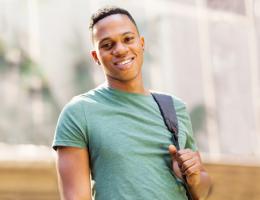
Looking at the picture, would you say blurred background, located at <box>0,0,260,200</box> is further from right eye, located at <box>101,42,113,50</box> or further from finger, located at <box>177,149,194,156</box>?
finger, located at <box>177,149,194,156</box>

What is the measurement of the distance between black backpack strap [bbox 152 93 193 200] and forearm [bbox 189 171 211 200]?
0.7 inches

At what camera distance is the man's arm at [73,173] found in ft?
9.18

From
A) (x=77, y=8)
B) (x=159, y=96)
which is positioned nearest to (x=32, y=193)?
(x=77, y=8)

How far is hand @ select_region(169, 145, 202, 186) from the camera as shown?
9.25ft

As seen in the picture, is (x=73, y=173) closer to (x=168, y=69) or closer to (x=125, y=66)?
(x=125, y=66)

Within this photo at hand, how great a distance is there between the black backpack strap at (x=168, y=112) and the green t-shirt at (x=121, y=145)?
25mm

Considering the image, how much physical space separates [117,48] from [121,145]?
387 millimetres

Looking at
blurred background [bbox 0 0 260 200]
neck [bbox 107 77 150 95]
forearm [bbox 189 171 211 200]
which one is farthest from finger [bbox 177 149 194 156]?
blurred background [bbox 0 0 260 200]

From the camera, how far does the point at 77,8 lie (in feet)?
23.5

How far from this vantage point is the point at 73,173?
9.21 feet

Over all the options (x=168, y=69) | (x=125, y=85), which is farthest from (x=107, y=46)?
(x=168, y=69)

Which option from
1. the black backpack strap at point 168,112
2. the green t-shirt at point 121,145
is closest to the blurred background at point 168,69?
the black backpack strap at point 168,112

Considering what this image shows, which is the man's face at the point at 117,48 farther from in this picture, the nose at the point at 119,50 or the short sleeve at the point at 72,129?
the short sleeve at the point at 72,129

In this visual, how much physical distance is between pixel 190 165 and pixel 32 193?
311 cm
